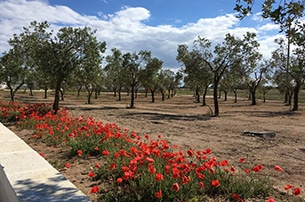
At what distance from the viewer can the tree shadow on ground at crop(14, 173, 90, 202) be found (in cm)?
301

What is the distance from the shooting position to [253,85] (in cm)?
4138

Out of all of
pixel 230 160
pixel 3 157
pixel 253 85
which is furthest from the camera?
pixel 253 85

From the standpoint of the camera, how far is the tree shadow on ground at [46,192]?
9.88ft

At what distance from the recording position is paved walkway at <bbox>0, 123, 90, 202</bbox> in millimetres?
3068

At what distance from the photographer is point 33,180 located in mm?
3590

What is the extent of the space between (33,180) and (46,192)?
1.67ft

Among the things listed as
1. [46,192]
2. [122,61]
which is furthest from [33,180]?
[122,61]

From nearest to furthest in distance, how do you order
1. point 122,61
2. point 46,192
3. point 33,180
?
1. point 46,192
2. point 33,180
3. point 122,61

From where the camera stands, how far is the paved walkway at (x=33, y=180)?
3068 mm

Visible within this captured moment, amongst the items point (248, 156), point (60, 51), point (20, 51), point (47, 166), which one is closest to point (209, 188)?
point (47, 166)

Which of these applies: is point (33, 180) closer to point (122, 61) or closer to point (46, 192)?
point (46, 192)

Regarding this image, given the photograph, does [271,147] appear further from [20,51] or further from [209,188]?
[20,51]

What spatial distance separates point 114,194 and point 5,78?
24696 millimetres

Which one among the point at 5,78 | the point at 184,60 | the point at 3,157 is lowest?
the point at 3,157
